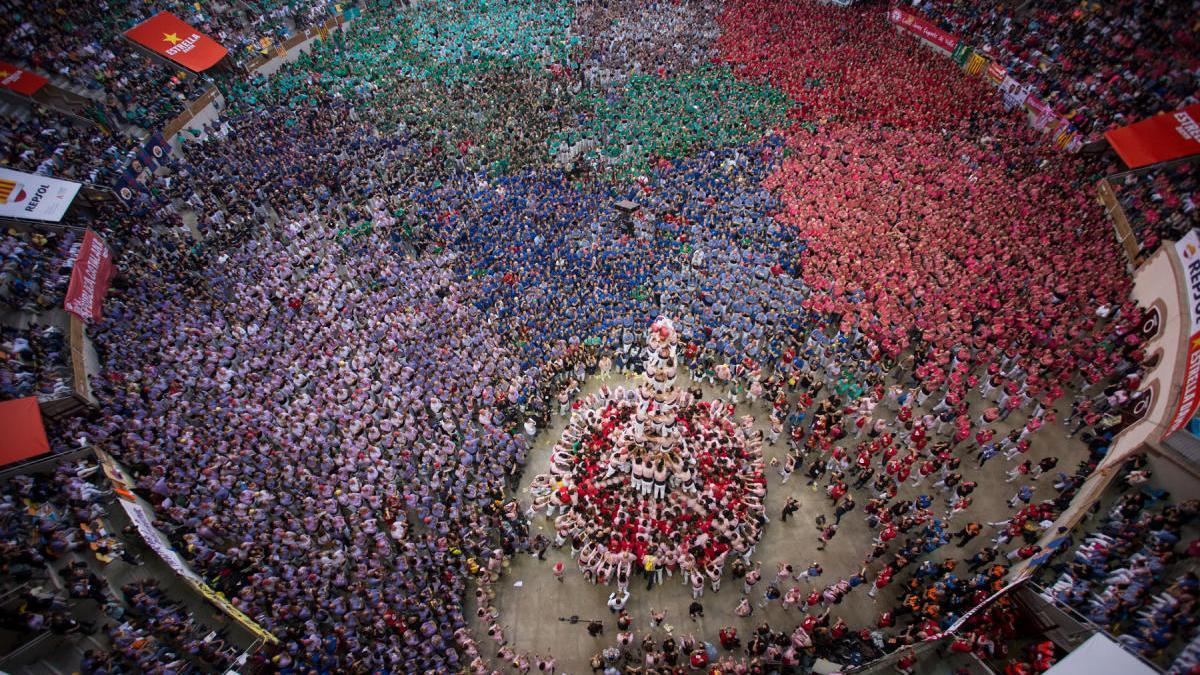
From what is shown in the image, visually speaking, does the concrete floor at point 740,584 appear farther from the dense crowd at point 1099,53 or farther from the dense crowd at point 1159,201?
the dense crowd at point 1099,53

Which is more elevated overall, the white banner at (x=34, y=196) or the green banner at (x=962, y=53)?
the green banner at (x=962, y=53)

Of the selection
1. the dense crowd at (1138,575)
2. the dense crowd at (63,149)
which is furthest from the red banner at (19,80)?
the dense crowd at (1138,575)

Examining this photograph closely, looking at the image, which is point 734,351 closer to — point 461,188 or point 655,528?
point 655,528

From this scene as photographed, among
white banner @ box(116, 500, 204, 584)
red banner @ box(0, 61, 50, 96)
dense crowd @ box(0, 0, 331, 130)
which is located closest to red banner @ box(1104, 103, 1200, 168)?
white banner @ box(116, 500, 204, 584)

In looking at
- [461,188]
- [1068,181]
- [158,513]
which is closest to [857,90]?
[1068,181]

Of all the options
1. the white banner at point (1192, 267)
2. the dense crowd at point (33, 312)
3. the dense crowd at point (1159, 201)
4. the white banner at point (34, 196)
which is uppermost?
the dense crowd at point (1159, 201)

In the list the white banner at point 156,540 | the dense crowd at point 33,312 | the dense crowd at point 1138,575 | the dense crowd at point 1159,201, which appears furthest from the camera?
the dense crowd at point 1159,201

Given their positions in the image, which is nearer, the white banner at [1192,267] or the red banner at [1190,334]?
the red banner at [1190,334]
